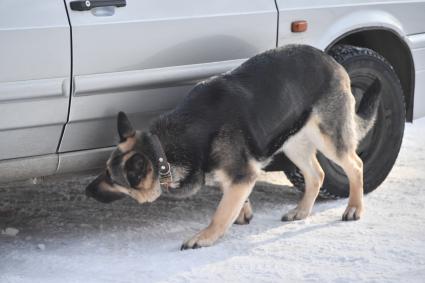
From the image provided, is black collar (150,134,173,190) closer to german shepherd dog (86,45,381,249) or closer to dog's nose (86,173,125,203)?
german shepherd dog (86,45,381,249)

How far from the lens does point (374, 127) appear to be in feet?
17.3

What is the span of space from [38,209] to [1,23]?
67.1 inches

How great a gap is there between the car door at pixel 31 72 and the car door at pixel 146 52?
75 millimetres

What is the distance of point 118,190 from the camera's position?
4285 mm

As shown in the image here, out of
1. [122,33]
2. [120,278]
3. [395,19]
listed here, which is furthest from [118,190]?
[395,19]

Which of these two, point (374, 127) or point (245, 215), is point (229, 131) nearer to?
point (245, 215)

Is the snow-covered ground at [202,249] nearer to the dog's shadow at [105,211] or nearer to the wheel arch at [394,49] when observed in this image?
the dog's shadow at [105,211]

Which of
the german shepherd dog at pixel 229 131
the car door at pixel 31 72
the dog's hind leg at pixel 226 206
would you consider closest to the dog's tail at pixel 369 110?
the german shepherd dog at pixel 229 131

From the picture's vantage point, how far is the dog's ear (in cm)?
405

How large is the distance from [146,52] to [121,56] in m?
0.16

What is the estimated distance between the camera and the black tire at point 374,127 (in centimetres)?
504

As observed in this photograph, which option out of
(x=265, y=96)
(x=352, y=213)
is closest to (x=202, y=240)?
(x=265, y=96)

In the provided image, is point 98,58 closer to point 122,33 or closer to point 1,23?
point 122,33

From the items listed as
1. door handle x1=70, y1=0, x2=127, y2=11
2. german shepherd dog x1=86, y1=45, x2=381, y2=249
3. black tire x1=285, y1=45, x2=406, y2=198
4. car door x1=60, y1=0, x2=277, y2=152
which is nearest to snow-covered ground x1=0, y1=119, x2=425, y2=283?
black tire x1=285, y1=45, x2=406, y2=198
